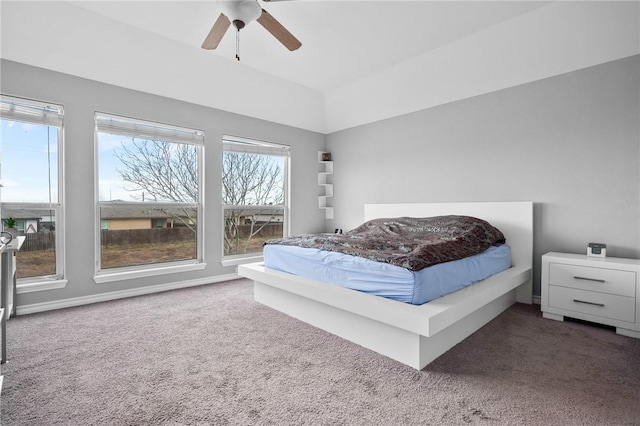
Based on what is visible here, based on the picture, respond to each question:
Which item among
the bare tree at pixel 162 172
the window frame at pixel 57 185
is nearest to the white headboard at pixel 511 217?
the bare tree at pixel 162 172

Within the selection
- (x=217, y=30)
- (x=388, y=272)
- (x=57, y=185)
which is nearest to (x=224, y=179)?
(x=57, y=185)

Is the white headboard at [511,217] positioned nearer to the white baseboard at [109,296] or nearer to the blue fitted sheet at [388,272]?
the blue fitted sheet at [388,272]

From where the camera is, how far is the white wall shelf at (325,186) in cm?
520

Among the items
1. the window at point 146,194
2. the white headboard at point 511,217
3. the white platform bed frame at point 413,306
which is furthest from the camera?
the window at point 146,194

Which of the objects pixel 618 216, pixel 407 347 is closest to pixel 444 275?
pixel 407 347

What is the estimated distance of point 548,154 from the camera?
3051 mm

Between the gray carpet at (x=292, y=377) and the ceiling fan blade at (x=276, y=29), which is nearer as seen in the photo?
the gray carpet at (x=292, y=377)

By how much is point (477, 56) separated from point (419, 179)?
1.52 m

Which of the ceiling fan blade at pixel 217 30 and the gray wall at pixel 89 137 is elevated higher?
the ceiling fan blade at pixel 217 30

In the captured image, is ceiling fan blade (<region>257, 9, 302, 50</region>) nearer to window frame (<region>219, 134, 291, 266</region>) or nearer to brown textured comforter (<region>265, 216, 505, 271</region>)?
brown textured comforter (<region>265, 216, 505, 271</region>)

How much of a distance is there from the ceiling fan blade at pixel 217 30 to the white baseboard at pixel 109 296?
262 centimetres

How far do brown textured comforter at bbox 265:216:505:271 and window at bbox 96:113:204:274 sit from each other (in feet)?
5.12

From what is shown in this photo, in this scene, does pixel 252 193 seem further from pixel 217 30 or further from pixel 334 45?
pixel 217 30

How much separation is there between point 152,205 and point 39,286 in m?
1.24
